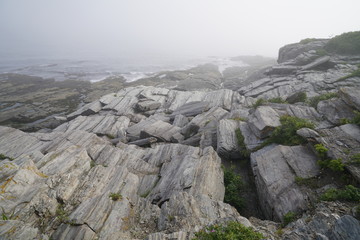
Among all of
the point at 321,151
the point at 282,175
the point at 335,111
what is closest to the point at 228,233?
the point at 282,175

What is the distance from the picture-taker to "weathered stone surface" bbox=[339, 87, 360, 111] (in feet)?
45.4

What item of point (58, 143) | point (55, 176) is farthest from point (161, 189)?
point (58, 143)

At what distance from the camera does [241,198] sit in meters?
11.8

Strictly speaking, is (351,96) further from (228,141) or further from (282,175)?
(228,141)

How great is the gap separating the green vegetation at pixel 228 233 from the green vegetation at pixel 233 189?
535 cm

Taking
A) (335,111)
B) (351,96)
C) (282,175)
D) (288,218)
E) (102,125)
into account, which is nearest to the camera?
(288,218)

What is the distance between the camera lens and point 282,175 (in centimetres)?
1057

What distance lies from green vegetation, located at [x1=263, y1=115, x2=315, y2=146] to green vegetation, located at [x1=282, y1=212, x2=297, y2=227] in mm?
5989

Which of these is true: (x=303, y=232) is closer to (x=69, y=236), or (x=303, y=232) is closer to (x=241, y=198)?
(x=241, y=198)

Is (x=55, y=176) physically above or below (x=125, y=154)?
above

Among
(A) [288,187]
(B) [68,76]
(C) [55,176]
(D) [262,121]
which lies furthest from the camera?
(B) [68,76]

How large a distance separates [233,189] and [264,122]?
6579mm

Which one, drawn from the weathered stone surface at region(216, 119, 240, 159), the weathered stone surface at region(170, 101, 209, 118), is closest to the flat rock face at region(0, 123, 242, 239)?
the weathered stone surface at region(216, 119, 240, 159)

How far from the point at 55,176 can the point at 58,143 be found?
983 cm
